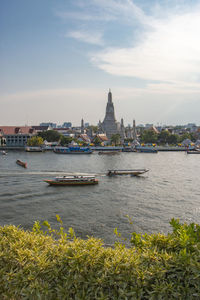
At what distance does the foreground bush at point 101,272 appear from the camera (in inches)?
269

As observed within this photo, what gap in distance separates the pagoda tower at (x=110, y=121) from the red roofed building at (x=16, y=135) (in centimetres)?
5881

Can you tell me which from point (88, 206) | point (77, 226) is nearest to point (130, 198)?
point (88, 206)

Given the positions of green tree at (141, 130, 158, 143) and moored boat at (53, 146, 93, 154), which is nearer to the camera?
moored boat at (53, 146, 93, 154)

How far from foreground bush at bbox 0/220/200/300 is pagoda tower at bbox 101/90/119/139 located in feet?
540

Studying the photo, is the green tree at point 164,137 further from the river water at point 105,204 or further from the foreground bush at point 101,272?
the foreground bush at point 101,272

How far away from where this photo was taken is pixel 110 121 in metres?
178

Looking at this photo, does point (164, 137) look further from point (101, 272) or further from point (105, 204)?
point (101, 272)

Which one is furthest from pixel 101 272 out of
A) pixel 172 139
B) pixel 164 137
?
pixel 172 139

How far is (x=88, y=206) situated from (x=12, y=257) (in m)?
18.5

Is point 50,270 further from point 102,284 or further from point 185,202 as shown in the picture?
point 185,202

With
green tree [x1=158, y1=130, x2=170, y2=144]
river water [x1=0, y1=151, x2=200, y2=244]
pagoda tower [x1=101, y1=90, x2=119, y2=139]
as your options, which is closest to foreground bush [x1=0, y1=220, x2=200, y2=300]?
river water [x1=0, y1=151, x2=200, y2=244]

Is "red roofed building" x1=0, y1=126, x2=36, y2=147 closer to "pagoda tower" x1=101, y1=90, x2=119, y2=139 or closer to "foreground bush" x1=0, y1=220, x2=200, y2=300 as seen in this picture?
"pagoda tower" x1=101, y1=90, x2=119, y2=139

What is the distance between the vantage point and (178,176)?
43781 millimetres

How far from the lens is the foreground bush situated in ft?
22.5
